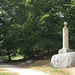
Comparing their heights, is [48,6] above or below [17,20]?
above

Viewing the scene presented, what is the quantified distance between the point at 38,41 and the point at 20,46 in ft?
10.2

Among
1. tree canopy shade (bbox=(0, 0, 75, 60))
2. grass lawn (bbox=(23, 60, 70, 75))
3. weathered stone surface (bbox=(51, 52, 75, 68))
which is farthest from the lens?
tree canopy shade (bbox=(0, 0, 75, 60))

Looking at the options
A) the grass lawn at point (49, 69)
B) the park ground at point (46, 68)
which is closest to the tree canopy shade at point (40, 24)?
the park ground at point (46, 68)

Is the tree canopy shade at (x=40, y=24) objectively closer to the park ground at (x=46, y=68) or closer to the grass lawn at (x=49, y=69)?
the park ground at (x=46, y=68)

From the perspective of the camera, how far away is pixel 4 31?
25.4 meters

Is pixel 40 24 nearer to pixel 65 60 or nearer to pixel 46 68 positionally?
pixel 46 68

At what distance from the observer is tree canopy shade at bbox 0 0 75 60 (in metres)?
20.8

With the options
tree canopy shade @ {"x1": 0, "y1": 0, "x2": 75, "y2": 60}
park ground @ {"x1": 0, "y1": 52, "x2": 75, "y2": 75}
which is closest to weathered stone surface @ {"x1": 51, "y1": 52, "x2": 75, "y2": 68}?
park ground @ {"x1": 0, "y1": 52, "x2": 75, "y2": 75}

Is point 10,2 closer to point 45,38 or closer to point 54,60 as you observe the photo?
point 45,38

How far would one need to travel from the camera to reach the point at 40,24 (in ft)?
70.9

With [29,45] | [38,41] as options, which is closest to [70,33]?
[38,41]

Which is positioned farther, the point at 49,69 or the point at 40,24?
the point at 40,24

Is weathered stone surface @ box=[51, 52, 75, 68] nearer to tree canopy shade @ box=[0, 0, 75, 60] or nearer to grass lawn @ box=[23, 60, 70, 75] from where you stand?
grass lawn @ box=[23, 60, 70, 75]

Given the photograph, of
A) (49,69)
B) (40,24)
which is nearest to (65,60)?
(49,69)
